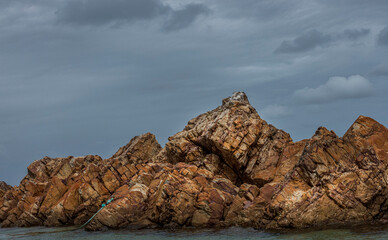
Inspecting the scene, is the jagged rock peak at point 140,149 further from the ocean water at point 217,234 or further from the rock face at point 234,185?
the ocean water at point 217,234

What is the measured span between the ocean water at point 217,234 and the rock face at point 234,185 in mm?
1933

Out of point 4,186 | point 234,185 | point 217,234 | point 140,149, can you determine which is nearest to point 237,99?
point 234,185

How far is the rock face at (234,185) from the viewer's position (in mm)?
36906

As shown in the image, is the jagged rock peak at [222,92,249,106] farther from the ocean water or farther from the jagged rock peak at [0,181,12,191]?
the jagged rock peak at [0,181,12,191]

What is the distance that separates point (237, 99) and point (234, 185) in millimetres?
17151

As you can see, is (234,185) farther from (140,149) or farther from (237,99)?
(140,149)

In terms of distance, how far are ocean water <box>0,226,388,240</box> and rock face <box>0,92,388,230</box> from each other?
1933 mm

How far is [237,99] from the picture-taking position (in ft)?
209

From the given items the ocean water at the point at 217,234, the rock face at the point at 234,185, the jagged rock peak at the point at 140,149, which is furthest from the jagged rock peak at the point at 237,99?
the ocean water at the point at 217,234

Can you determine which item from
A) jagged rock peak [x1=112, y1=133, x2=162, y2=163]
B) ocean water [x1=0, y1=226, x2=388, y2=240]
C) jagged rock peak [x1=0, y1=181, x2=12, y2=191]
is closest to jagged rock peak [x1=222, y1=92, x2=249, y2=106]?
jagged rock peak [x1=112, y1=133, x2=162, y2=163]

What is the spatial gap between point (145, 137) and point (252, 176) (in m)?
34.3

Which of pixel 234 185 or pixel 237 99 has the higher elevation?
pixel 237 99

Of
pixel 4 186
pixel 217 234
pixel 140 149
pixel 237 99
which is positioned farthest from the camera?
pixel 4 186

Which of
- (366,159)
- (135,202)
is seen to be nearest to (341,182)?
(366,159)
